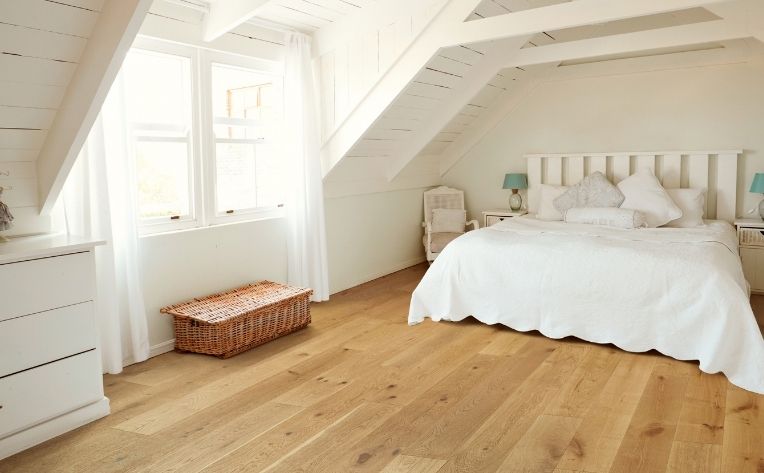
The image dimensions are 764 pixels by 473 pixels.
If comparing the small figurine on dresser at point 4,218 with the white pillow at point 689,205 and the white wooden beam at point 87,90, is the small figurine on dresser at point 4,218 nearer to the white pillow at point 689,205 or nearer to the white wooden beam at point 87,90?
the white wooden beam at point 87,90

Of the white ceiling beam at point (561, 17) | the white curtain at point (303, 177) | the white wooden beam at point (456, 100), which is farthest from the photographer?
the white wooden beam at point (456, 100)

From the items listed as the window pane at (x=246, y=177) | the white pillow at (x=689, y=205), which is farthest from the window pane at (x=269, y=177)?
the white pillow at (x=689, y=205)

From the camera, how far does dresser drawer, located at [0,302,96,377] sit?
8.28ft

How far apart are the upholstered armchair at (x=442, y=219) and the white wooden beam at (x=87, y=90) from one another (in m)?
3.75

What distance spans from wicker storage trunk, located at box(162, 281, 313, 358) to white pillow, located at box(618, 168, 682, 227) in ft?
9.31

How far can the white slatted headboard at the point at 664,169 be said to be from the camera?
5285 mm

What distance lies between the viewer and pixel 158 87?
386cm

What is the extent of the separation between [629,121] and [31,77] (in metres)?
4.97

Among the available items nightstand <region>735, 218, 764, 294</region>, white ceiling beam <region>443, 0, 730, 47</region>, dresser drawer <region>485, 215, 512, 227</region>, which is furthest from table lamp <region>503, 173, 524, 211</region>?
white ceiling beam <region>443, 0, 730, 47</region>

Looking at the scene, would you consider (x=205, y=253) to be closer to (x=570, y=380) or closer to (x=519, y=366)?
(x=519, y=366)

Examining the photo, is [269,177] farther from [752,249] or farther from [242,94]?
[752,249]

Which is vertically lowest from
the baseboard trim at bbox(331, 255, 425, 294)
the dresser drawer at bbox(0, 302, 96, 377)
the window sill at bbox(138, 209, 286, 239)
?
the baseboard trim at bbox(331, 255, 425, 294)

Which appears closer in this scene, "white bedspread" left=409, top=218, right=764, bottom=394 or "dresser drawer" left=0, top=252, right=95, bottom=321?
"dresser drawer" left=0, top=252, right=95, bottom=321

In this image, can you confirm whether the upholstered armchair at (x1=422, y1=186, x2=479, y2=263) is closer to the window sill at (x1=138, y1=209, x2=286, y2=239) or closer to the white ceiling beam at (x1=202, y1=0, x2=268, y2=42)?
the window sill at (x1=138, y1=209, x2=286, y2=239)
